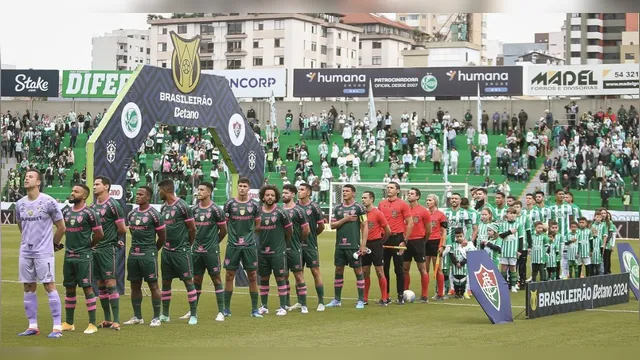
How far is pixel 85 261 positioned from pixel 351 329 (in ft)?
10.4

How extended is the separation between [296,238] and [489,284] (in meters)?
2.93

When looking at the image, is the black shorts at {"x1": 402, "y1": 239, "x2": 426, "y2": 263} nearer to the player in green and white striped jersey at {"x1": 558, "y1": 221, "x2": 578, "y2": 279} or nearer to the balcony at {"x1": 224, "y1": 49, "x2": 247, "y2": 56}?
the player in green and white striped jersey at {"x1": 558, "y1": 221, "x2": 578, "y2": 279}

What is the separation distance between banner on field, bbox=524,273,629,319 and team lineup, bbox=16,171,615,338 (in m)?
2.31

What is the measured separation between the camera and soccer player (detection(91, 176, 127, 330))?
11516mm

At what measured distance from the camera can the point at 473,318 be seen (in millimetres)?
13141

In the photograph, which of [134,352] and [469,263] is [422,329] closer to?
[469,263]

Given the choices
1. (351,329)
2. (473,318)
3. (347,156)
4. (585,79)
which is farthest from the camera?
(585,79)

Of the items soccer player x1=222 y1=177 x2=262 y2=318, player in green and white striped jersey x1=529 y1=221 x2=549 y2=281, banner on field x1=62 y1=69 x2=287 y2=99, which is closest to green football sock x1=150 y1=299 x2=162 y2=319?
soccer player x1=222 y1=177 x2=262 y2=318

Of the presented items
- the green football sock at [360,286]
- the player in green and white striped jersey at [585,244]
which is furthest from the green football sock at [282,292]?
the player in green and white striped jersey at [585,244]

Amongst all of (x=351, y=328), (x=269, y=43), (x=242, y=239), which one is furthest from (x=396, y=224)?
(x=269, y=43)

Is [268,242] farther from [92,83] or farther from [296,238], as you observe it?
[92,83]

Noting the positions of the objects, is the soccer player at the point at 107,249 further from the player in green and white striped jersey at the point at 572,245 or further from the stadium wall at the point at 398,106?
the stadium wall at the point at 398,106

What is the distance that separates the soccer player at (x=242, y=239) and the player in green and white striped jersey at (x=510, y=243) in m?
5.36

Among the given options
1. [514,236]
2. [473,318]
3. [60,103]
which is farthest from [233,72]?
[473,318]
